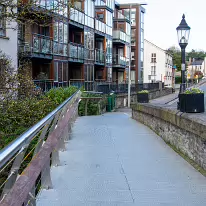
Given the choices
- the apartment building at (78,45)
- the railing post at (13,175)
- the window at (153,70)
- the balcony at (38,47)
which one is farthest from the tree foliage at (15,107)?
the window at (153,70)

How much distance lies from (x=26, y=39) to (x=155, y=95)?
2895cm

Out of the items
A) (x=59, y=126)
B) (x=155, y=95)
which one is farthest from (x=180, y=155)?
(x=155, y=95)

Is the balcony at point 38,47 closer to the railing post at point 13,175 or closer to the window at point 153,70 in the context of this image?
the railing post at point 13,175

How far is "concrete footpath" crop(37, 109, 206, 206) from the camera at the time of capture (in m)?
5.06

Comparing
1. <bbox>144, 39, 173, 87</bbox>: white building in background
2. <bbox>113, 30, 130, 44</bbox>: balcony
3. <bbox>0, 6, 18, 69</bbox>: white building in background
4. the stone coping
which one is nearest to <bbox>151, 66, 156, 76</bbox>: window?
<bbox>144, 39, 173, 87</bbox>: white building in background

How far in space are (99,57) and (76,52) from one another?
708cm

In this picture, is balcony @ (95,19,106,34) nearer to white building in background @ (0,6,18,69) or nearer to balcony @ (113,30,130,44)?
balcony @ (113,30,130,44)

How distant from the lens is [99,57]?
40375 millimetres

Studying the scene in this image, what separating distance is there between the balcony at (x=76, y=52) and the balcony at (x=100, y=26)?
212 inches

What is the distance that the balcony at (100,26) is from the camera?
129ft

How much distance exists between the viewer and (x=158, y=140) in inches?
412

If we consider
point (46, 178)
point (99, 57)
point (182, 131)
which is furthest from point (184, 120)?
point (99, 57)

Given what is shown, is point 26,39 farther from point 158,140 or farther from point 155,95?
point 155,95

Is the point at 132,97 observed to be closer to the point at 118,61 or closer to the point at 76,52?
the point at 118,61
